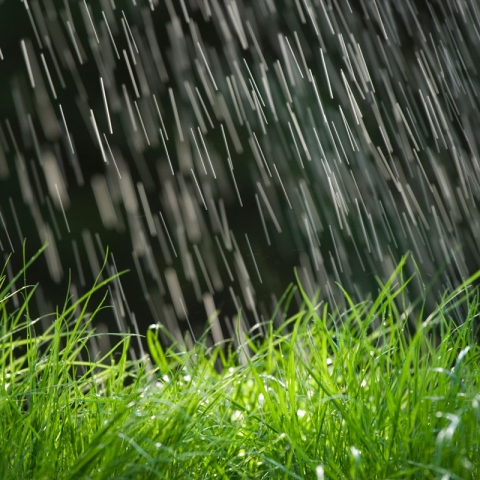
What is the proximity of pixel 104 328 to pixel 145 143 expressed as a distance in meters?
1.57

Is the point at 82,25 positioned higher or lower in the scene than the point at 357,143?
higher

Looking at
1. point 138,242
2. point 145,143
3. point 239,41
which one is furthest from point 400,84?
point 138,242

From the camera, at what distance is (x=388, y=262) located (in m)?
6.33

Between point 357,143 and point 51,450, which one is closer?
point 51,450

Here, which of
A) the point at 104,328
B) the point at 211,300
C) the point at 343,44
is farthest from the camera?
the point at 343,44

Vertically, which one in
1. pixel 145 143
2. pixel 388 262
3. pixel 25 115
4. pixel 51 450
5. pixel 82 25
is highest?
pixel 82 25

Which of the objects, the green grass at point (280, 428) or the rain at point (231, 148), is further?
the rain at point (231, 148)

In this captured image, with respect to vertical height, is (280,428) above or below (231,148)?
below

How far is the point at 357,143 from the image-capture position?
6.80 m

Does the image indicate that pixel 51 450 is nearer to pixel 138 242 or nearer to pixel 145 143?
pixel 138 242

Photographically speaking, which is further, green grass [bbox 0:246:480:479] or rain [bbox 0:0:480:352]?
rain [bbox 0:0:480:352]

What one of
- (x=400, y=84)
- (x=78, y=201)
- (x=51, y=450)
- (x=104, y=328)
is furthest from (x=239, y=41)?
(x=51, y=450)

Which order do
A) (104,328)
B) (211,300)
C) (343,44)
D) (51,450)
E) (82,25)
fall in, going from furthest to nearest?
(343,44), (82,25), (211,300), (104,328), (51,450)

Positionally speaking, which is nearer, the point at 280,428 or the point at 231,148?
the point at 280,428
